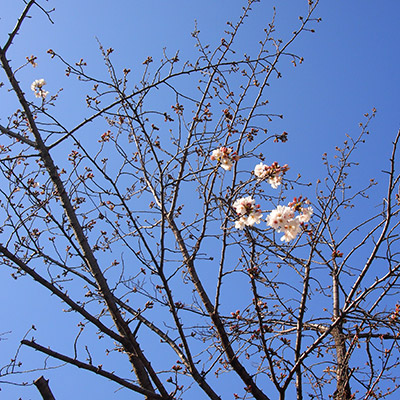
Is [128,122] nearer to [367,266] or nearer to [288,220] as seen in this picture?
[288,220]

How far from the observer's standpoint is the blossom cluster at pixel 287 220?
2.76 m

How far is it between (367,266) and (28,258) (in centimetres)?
287

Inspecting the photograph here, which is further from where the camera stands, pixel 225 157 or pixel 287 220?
pixel 225 157

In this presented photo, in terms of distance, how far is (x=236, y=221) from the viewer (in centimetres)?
282

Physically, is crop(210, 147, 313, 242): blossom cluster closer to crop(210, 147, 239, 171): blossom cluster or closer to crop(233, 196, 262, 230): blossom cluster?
crop(233, 196, 262, 230): blossom cluster

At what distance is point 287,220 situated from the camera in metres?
2.76

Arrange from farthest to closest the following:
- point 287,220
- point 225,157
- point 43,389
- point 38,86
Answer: point 38,86 → point 225,157 → point 287,220 → point 43,389

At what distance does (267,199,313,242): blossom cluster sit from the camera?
276 centimetres

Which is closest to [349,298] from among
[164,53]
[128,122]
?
[164,53]

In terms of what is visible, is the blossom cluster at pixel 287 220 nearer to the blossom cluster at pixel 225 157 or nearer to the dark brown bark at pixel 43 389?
the blossom cluster at pixel 225 157

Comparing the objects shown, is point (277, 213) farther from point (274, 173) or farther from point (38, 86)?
point (38, 86)

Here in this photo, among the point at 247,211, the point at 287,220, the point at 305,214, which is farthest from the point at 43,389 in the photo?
the point at 305,214

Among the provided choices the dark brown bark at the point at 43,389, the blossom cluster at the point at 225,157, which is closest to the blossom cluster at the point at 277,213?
the blossom cluster at the point at 225,157

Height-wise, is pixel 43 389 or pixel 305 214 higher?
pixel 305 214
